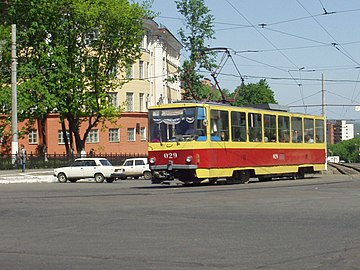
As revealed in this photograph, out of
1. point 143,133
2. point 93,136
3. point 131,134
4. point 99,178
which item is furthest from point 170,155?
point 143,133

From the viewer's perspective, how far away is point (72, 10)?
188ft

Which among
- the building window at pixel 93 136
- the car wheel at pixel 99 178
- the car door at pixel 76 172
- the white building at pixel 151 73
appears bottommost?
the car wheel at pixel 99 178

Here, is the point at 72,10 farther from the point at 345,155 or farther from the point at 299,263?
the point at 345,155

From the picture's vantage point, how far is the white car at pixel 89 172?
40.7 metres

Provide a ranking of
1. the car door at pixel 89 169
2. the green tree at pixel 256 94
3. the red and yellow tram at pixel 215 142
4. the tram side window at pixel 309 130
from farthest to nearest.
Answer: the green tree at pixel 256 94
the car door at pixel 89 169
the tram side window at pixel 309 130
the red and yellow tram at pixel 215 142

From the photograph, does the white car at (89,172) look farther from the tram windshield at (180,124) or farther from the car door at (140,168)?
the tram windshield at (180,124)

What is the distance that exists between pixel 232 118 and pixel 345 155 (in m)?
164

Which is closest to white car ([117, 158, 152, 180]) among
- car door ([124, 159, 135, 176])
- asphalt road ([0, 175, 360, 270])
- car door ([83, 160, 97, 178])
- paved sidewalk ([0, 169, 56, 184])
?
car door ([124, 159, 135, 176])

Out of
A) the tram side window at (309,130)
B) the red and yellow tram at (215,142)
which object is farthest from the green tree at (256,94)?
the red and yellow tram at (215,142)

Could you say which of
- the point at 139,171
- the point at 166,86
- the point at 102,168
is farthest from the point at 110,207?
the point at 166,86

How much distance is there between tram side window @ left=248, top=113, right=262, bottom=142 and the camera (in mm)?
31172

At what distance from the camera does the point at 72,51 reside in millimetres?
59125

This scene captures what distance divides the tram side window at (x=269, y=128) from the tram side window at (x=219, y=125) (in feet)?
12.4

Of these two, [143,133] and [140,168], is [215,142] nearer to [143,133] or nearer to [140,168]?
[140,168]
